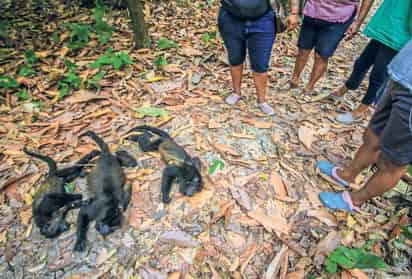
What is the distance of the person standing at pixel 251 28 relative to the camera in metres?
3.26

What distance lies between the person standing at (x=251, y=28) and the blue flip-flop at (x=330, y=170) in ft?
4.46

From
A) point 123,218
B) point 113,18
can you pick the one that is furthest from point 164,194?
point 113,18

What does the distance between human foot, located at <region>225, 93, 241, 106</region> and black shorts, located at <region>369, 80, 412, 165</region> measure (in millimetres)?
2167

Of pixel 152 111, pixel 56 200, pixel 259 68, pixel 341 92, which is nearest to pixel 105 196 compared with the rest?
pixel 56 200

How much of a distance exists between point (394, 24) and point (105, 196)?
3.49 metres

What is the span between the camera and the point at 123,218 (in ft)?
9.39

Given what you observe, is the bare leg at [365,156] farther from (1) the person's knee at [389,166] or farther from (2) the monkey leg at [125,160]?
(2) the monkey leg at [125,160]

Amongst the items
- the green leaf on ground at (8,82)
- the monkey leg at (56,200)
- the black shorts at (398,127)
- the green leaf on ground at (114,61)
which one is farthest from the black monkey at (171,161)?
the green leaf on ground at (8,82)

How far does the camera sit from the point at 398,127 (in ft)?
7.12

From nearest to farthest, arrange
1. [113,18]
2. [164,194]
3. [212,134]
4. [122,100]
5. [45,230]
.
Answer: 1. [45,230]
2. [164,194]
3. [212,134]
4. [122,100]
5. [113,18]

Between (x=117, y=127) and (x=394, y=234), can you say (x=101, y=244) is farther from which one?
(x=394, y=234)

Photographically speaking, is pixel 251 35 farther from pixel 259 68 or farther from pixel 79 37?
pixel 79 37

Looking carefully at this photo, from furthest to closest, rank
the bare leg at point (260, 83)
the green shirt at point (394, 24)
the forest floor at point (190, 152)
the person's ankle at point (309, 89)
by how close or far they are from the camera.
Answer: the person's ankle at point (309, 89), the bare leg at point (260, 83), the green shirt at point (394, 24), the forest floor at point (190, 152)

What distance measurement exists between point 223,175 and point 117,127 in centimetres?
158
